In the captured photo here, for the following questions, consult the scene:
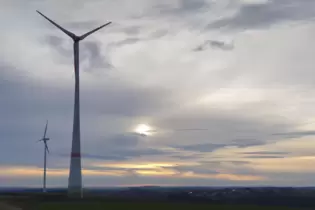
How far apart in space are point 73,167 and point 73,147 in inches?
139

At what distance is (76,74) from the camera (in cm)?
9012

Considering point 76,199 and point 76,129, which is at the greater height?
point 76,129

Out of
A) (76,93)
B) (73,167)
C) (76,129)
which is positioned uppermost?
(76,93)

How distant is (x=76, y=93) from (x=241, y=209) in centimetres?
3464

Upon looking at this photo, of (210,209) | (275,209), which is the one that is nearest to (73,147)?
(210,209)

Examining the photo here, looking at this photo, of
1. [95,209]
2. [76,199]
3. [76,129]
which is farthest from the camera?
[76,199]

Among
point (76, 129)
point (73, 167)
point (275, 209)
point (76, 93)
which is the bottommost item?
point (275, 209)

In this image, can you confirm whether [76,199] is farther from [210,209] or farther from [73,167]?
[210,209]

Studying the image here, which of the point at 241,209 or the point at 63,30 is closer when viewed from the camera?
the point at 241,209

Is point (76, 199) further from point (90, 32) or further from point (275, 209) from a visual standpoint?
point (275, 209)

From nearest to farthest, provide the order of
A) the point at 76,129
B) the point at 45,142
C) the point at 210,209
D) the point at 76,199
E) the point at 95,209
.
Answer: the point at 95,209, the point at 210,209, the point at 76,129, the point at 76,199, the point at 45,142

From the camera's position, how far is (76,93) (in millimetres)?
88500

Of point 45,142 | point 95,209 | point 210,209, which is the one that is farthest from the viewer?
point 45,142

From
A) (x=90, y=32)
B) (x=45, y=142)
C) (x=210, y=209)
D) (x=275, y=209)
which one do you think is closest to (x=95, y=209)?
(x=210, y=209)
